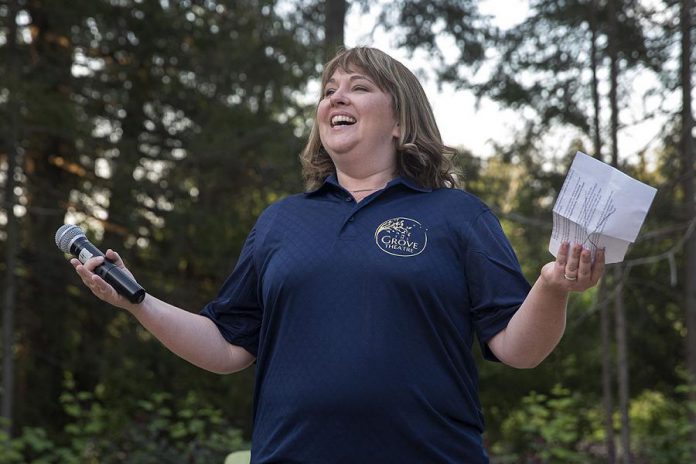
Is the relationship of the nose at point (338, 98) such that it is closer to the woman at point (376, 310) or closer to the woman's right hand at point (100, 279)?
the woman at point (376, 310)

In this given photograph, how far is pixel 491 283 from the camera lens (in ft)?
7.06

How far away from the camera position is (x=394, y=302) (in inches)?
81.4

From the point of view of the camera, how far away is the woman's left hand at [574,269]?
5.87 ft

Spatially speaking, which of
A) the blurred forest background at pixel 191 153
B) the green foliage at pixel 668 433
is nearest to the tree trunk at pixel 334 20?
the blurred forest background at pixel 191 153

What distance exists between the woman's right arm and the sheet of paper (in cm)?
95

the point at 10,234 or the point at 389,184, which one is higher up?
the point at 389,184

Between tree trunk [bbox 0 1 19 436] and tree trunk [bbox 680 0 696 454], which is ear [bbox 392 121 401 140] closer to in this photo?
tree trunk [bbox 680 0 696 454]

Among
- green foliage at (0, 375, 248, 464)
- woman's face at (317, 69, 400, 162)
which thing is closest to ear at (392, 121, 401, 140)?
woman's face at (317, 69, 400, 162)

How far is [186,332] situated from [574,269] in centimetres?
99

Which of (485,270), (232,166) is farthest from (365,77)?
(232,166)

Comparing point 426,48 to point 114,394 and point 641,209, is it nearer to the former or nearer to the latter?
point 114,394

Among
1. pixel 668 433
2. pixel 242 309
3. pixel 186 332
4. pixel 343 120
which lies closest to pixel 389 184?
pixel 343 120

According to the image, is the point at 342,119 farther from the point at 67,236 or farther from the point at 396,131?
the point at 67,236

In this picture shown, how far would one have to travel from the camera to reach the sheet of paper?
A: 5.65ft
